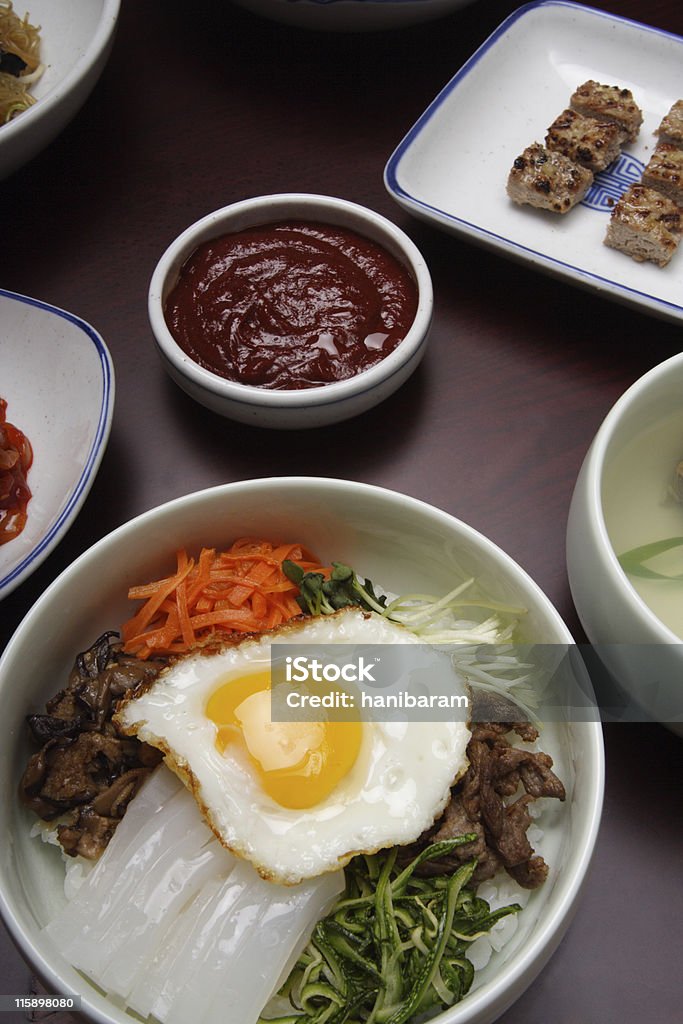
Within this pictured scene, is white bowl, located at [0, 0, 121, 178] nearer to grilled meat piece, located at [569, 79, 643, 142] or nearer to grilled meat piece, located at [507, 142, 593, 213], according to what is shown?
grilled meat piece, located at [507, 142, 593, 213]

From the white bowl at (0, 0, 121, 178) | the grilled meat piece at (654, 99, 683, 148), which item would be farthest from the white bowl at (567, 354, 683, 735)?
the white bowl at (0, 0, 121, 178)

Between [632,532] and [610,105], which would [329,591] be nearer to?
[632,532]

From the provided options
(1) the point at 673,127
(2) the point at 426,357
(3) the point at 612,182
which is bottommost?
(2) the point at 426,357

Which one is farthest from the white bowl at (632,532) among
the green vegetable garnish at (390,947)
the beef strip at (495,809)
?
the green vegetable garnish at (390,947)

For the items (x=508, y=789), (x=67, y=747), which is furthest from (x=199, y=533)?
(x=508, y=789)

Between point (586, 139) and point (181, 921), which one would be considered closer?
point (181, 921)

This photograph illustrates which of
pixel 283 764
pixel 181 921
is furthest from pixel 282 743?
pixel 181 921
